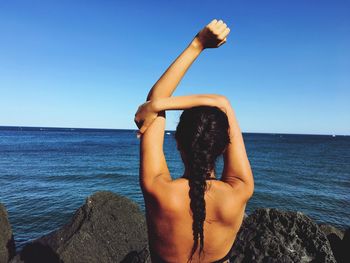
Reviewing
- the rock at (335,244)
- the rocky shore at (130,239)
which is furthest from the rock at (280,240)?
the rock at (335,244)

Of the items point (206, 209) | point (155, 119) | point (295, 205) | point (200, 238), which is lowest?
point (295, 205)

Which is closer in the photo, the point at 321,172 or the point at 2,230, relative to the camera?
the point at 2,230

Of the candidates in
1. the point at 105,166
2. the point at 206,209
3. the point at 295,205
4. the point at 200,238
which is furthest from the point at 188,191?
the point at 105,166

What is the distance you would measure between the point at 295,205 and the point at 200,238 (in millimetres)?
20507

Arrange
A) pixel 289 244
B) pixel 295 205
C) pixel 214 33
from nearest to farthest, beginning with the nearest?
1. pixel 214 33
2. pixel 289 244
3. pixel 295 205

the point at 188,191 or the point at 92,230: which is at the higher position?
the point at 188,191

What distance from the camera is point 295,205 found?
790 inches

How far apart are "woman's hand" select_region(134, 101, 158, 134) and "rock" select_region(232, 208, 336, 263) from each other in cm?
473

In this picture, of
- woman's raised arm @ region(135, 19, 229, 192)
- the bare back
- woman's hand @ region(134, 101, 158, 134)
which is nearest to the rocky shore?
the bare back

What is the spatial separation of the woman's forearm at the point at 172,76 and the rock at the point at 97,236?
6474 millimetres

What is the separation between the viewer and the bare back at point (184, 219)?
1.69 meters

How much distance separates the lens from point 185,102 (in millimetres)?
1643

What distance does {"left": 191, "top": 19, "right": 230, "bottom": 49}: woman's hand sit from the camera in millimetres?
1667

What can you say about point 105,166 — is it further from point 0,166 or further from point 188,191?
point 188,191
